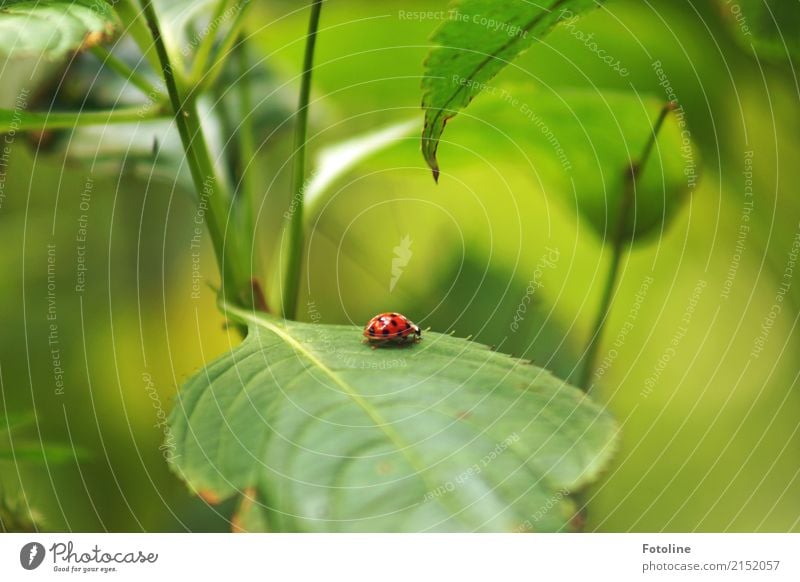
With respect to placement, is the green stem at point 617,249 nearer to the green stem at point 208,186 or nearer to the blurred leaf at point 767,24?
the blurred leaf at point 767,24

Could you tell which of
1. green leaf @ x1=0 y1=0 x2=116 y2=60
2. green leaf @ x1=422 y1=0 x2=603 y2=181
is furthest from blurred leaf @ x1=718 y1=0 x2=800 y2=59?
green leaf @ x1=0 y1=0 x2=116 y2=60

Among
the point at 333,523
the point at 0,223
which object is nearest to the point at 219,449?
the point at 333,523

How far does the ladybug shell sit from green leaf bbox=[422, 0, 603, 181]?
104mm

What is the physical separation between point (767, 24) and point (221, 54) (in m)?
0.34

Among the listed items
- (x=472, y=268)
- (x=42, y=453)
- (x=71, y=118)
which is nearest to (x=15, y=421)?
(x=42, y=453)

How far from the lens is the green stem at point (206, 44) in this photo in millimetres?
425

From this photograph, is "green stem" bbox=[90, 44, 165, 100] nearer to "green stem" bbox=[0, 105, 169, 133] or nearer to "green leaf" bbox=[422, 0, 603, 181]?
"green stem" bbox=[0, 105, 169, 133]

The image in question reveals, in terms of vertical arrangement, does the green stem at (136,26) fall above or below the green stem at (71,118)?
above

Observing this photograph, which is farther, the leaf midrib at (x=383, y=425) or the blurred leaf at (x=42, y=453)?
the blurred leaf at (x=42, y=453)

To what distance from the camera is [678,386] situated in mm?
487

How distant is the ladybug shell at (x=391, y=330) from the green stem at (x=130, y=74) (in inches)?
7.2

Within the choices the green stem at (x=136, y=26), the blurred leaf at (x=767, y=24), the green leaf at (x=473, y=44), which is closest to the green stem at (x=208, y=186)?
the green stem at (x=136, y=26)

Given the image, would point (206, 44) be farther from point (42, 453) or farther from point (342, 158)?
point (42, 453)
